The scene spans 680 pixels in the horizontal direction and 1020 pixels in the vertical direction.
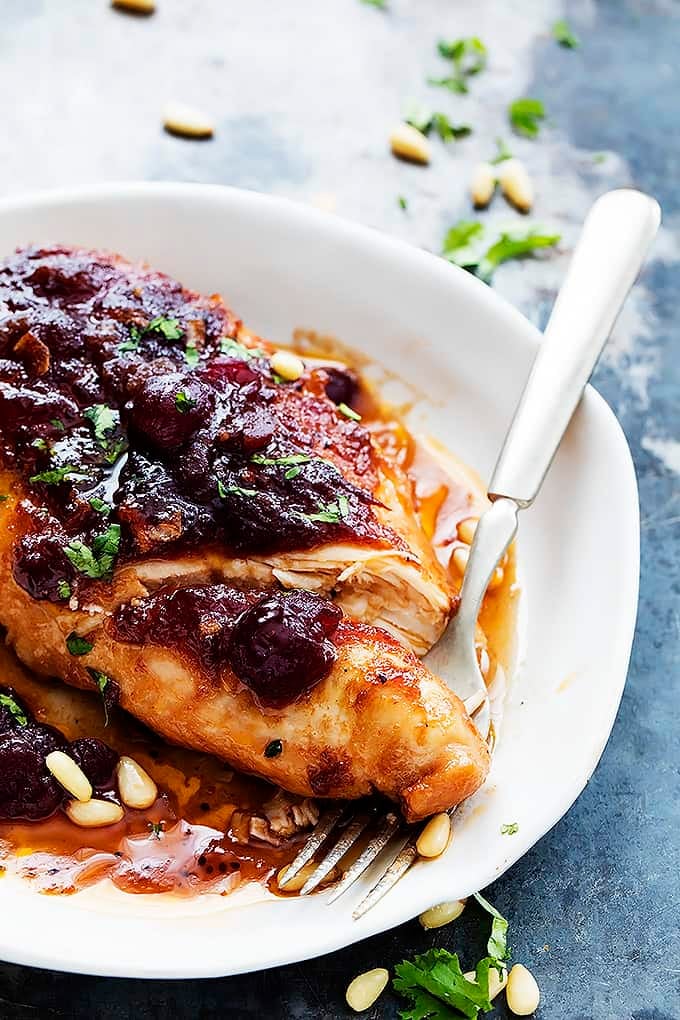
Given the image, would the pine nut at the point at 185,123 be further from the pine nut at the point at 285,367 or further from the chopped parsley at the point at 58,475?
the chopped parsley at the point at 58,475

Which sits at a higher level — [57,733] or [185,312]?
[185,312]

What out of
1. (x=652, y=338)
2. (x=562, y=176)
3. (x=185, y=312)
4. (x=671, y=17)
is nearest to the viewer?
(x=185, y=312)

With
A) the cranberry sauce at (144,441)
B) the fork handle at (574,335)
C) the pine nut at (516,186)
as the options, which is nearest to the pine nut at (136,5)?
the pine nut at (516,186)

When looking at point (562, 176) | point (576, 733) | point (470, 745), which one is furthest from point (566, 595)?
point (562, 176)

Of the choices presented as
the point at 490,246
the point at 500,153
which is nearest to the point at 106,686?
the point at 490,246

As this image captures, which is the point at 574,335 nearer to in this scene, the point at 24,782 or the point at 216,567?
the point at 216,567

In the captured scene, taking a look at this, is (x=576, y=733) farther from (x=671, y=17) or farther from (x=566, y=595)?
(x=671, y=17)
